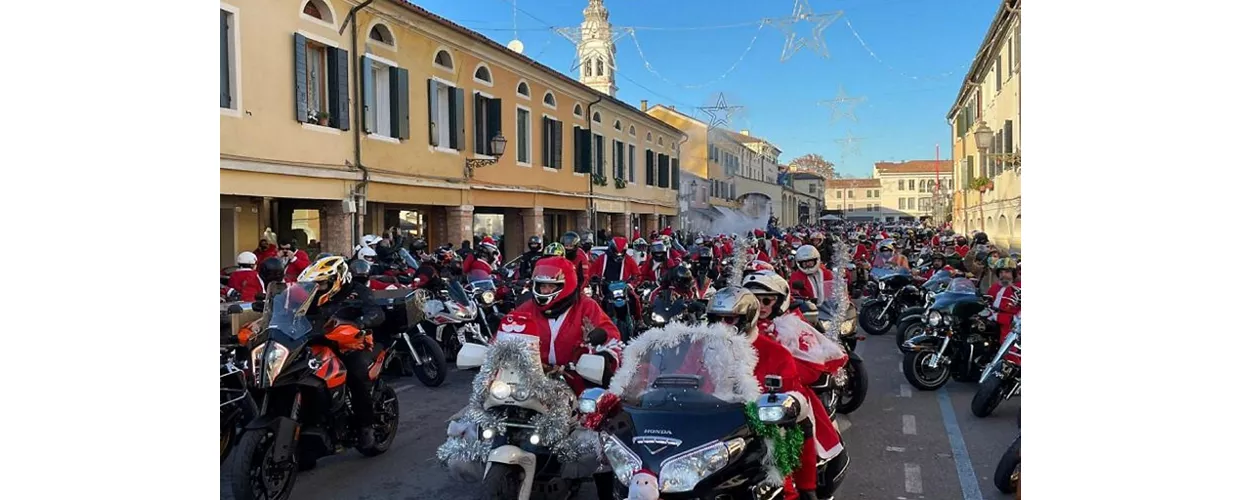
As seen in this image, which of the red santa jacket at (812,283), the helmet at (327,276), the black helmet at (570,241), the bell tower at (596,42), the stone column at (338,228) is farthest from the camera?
the stone column at (338,228)

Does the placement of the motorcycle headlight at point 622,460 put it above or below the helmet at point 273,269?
below

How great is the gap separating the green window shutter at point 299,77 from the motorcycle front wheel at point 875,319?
360 inches

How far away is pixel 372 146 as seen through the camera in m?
14.5

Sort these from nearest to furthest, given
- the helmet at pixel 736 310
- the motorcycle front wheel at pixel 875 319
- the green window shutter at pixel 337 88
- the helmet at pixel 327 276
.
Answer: the helmet at pixel 736 310 → the helmet at pixel 327 276 → the motorcycle front wheel at pixel 875 319 → the green window shutter at pixel 337 88

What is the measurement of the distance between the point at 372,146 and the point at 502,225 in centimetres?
741

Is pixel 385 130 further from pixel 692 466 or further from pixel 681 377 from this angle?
pixel 692 466

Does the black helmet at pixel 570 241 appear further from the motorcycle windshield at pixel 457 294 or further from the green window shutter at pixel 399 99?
the green window shutter at pixel 399 99

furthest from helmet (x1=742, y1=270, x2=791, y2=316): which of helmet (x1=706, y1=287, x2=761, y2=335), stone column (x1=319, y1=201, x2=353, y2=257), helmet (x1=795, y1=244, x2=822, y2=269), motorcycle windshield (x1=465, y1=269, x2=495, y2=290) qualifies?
stone column (x1=319, y1=201, x2=353, y2=257)

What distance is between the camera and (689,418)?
329cm

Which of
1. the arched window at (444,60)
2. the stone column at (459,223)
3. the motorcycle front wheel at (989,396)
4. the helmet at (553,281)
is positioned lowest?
the motorcycle front wheel at (989,396)

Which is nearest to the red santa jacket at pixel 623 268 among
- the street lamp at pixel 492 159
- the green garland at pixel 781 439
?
the street lamp at pixel 492 159

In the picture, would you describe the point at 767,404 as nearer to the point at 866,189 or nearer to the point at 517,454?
the point at 517,454

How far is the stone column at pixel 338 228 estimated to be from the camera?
13.9 m
